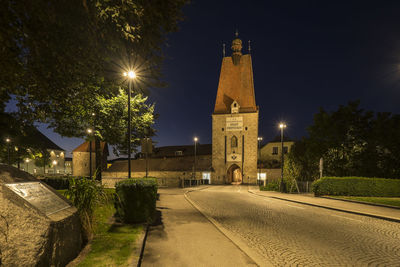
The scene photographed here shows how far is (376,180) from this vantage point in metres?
16.9

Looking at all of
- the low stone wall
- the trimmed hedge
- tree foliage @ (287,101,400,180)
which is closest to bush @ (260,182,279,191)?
tree foliage @ (287,101,400,180)

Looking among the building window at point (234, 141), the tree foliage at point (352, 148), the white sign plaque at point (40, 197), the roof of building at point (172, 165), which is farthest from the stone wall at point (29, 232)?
the building window at point (234, 141)

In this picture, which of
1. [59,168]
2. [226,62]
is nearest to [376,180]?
[226,62]

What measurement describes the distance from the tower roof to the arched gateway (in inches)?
451

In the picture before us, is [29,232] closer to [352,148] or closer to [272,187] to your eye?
[272,187]

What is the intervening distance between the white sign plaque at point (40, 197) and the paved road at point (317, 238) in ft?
15.3

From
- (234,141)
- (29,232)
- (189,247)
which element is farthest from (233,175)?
(29,232)

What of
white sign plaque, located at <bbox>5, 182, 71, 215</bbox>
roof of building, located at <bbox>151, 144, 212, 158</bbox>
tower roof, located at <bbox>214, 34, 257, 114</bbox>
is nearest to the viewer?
white sign plaque, located at <bbox>5, 182, 71, 215</bbox>

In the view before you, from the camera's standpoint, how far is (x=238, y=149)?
131 feet

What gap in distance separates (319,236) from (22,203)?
788 centimetres

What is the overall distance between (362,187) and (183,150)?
39.2m

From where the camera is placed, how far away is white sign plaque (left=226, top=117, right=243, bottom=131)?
39938 mm

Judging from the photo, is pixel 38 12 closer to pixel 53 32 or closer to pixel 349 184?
pixel 53 32

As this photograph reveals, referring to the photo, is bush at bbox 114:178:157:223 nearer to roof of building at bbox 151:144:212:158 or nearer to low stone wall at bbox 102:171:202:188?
low stone wall at bbox 102:171:202:188
